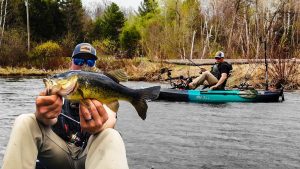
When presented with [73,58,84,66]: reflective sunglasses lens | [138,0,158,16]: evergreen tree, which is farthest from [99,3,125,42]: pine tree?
[73,58,84,66]: reflective sunglasses lens

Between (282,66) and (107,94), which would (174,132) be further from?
(282,66)

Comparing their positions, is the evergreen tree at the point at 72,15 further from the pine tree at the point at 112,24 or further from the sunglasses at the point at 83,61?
the sunglasses at the point at 83,61

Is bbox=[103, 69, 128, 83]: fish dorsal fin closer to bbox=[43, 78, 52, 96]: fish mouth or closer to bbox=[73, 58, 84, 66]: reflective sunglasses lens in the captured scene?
bbox=[43, 78, 52, 96]: fish mouth

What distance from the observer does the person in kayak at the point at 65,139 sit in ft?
12.1

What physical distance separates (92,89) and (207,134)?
318 inches

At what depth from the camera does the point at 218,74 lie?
1638cm

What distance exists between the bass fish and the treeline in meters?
33.2

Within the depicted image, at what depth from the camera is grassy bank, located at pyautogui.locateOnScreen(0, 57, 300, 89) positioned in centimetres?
2287

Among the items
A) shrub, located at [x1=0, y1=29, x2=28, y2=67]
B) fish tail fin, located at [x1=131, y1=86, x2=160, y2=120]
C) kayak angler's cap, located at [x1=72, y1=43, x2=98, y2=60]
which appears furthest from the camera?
shrub, located at [x1=0, y1=29, x2=28, y2=67]

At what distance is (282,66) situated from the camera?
2173 cm

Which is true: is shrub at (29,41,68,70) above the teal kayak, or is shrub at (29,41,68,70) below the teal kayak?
above

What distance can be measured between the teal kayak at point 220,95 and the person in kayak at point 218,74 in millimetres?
316

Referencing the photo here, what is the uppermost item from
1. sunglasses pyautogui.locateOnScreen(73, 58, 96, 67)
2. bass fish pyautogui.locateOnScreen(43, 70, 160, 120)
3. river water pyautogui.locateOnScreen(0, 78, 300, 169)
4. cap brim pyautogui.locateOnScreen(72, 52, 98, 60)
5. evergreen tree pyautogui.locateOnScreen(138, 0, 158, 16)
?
evergreen tree pyautogui.locateOnScreen(138, 0, 158, 16)

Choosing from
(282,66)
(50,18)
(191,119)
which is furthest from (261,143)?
(50,18)
